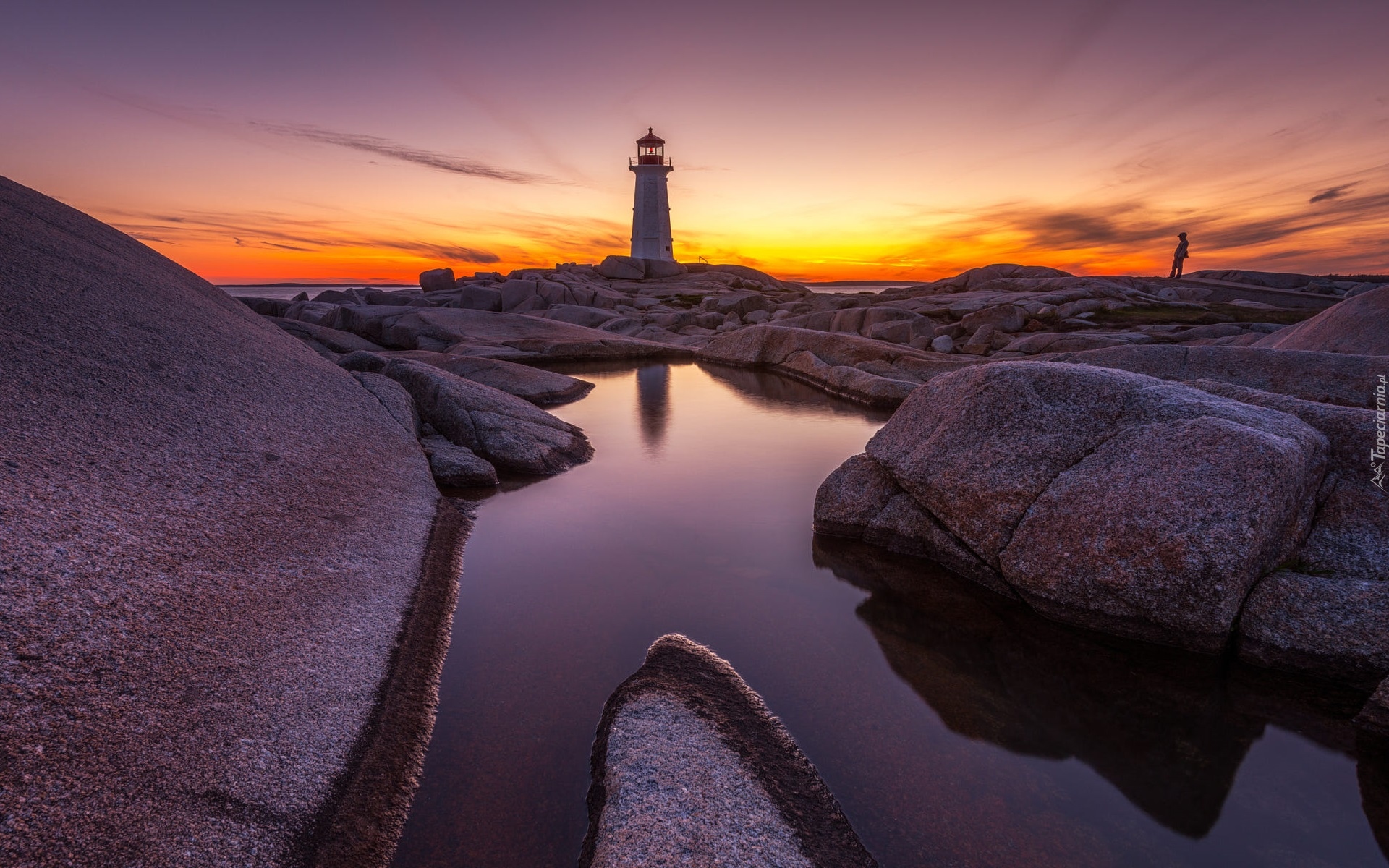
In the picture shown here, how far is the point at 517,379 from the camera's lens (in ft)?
64.7

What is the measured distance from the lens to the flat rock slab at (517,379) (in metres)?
19.2

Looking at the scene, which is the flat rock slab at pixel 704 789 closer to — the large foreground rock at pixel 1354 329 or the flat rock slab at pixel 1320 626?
the flat rock slab at pixel 1320 626

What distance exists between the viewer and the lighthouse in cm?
6869

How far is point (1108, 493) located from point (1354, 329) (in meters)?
13.7

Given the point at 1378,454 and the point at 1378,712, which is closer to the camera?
the point at 1378,712

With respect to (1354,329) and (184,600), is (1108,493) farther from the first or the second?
(1354,329)

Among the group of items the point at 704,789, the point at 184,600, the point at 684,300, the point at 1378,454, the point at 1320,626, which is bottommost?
the point at 704,789

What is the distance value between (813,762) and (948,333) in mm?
29639

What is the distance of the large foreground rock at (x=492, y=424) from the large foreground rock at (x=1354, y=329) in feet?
51.9

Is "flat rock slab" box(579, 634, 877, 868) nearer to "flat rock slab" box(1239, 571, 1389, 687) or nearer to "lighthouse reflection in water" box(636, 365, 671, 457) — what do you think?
"flat rock slab" box(1239, 571, 1389, 687)

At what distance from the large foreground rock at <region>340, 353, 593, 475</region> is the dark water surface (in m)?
3.02

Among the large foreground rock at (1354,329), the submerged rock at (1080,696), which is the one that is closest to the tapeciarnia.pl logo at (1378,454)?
the submerged rock at (1080,696)

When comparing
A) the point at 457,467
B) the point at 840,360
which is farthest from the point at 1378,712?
the point at 840,360

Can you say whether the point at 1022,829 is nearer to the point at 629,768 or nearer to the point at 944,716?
the point at 944,716
